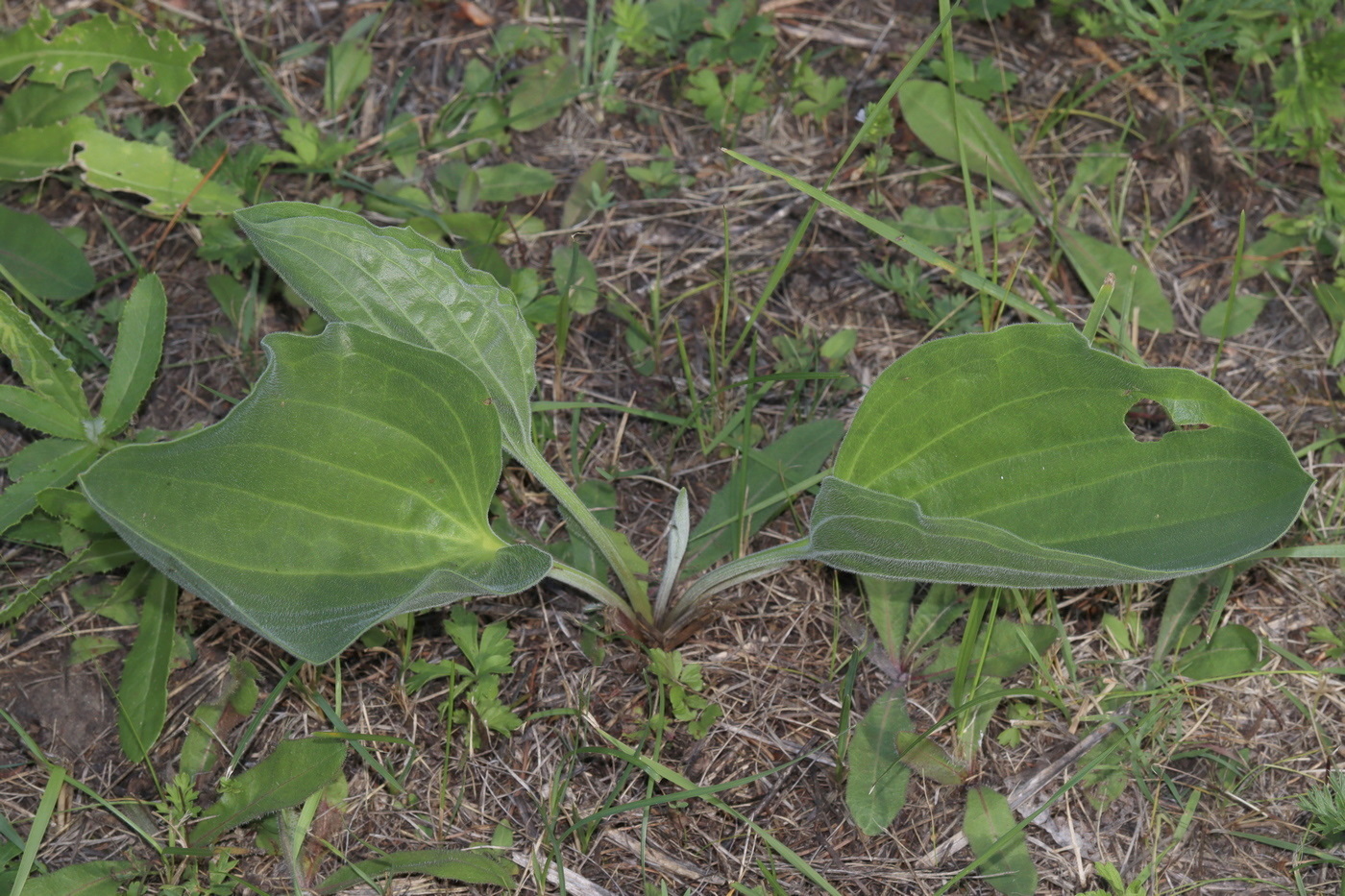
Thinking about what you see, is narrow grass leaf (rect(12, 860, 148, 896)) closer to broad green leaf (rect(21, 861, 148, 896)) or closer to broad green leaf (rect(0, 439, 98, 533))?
broad green leaf (rect(21, 861, 148, 896))

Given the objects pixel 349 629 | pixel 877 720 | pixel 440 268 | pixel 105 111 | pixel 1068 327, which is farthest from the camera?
pixel 105 111

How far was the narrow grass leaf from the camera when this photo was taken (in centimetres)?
196

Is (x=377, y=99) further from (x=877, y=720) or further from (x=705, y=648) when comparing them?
(x=877, y=720)

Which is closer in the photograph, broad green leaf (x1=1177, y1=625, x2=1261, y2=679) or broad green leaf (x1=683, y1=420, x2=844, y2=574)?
broad green leaf (x1=1177, y1=625, x2=1261, y2=679)

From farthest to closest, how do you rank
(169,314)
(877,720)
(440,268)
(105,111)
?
(105,111) → (169,314) → (877,720) → (440,268)

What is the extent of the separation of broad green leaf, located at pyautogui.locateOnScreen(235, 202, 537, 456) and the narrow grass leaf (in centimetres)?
108

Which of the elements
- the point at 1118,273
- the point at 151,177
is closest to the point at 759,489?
the point at 1118,273

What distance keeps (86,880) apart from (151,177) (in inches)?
68.9

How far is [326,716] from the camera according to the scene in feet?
7.18

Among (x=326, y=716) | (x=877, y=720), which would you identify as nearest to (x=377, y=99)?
(x=326, y=716)

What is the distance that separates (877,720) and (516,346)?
→ 1046 millimetres

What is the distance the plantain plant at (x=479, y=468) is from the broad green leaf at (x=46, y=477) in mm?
738

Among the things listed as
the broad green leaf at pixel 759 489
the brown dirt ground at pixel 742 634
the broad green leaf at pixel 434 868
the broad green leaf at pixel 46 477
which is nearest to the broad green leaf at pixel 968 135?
the brown dirt ground at pixel 742 634

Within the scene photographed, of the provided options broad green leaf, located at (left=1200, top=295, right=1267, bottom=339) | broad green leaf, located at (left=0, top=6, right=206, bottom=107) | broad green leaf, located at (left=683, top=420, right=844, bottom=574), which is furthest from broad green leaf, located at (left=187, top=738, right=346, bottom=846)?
broad green leaf, located at (left=1200, top=295, right=1267, bottom=339)
